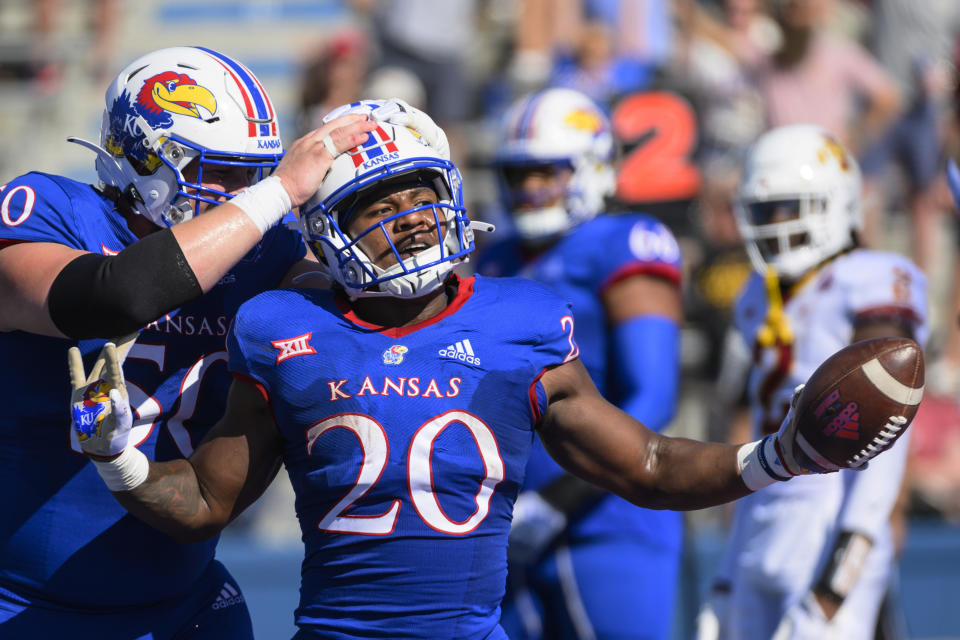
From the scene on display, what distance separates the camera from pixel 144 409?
2643mm

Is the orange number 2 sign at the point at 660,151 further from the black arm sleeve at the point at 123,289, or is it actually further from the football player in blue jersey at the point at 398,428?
the black arm sleeve at the point at 123,289

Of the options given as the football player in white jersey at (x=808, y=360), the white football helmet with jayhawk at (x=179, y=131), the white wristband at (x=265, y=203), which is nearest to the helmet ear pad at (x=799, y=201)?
the football player in white jersey at (x=808, y=360)

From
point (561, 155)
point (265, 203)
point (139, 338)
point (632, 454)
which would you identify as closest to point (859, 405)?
point (632, 454)

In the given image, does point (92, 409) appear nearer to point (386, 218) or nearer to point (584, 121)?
point (386, 218)

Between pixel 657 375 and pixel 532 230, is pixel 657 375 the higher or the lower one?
the lower one

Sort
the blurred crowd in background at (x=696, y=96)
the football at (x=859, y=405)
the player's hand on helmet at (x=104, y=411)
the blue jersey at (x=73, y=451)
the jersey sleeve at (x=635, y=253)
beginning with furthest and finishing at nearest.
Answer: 1. the blurred crowd in background at (x=696, y=96)
2. the jersey sleeve at (x=635, y=253)
3. the blue jersey at (x=73, y=451)
4. the football at (x=859, y=405)
5. the player's hand on helmet at (x=104, y=411)

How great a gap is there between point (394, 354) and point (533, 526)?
1.54 meters

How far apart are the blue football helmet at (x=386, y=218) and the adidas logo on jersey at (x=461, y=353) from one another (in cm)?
14

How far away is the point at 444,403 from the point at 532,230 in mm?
1897

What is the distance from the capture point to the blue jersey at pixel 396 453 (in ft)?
7.77

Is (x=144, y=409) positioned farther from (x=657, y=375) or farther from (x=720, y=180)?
(x=720, y=180)

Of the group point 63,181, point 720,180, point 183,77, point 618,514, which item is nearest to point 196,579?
point 63,181

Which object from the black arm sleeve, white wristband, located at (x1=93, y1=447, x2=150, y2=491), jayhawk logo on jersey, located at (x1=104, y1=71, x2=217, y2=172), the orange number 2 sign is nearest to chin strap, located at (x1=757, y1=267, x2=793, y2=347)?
jayhawk logo on jersey, located at (x1=104, y1=71, x2=217, y2=172)

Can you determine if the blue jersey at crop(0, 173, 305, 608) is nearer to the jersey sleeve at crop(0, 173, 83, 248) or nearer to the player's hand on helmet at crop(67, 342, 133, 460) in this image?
the jersey sleeve at crop(0, 173, 83, 248)
